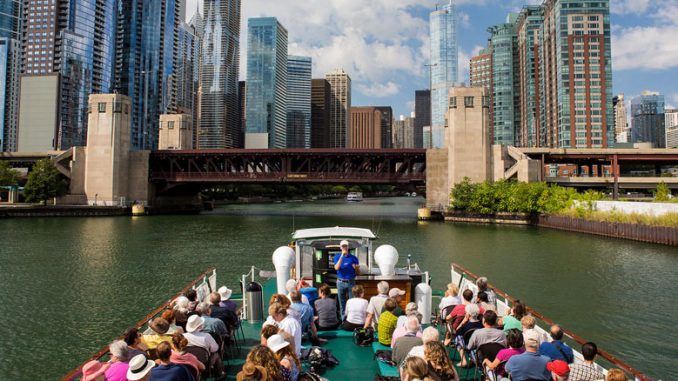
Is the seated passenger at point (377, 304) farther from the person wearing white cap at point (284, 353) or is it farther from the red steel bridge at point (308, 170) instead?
the red steel bridge at point (308, 170)

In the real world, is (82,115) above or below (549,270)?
above

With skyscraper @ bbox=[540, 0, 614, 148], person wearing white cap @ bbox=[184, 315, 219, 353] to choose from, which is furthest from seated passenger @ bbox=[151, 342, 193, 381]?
skyscraper @ bbox=[540, 0, 614, 148]

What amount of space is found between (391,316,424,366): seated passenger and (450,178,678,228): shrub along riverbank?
142 feet

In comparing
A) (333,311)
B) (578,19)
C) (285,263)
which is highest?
(578,19)

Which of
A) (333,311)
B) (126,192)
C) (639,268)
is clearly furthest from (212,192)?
(333,311)

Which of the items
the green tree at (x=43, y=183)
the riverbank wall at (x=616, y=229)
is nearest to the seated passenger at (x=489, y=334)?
the riverbank wall at (x=616, y=229)

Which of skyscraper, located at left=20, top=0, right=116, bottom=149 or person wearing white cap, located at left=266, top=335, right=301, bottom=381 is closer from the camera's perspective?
person wearing white cap, located at left=266, top=335, right=301, bottom=381

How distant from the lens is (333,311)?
11.3 meters

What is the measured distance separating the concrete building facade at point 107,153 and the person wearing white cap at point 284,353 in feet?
277

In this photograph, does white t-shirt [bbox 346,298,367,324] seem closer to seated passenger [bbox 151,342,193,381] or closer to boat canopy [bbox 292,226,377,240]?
boat canopy [bbox 292,226,377,240]

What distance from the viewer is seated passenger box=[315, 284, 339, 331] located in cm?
1121

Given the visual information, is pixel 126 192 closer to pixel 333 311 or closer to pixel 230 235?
pixel 230 235

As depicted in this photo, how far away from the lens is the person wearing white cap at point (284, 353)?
6.76 meters

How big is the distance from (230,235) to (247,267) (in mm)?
21032
